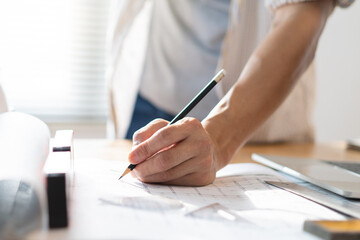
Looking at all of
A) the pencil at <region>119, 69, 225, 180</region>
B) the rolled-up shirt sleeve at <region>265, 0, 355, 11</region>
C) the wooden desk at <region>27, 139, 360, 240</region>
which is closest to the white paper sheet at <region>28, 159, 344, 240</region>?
the wooden desk at <region>27, 139, 360, 240</region>

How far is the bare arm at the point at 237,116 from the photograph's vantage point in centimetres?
56

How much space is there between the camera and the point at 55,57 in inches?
71.7

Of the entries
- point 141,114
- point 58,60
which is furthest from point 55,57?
point 141,114

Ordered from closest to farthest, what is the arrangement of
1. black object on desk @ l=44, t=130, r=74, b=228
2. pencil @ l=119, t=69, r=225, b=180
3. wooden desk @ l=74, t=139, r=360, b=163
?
black object on desk @ l=44, t=130, r=74, b=228
pencil @ l=119, t=69, r=225, b=180
wooden desk @ l=74, t=139, r=360, b=163

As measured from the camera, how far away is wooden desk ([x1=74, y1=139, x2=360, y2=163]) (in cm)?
79

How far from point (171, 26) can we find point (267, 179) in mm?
589

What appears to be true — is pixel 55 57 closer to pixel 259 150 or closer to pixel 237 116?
pixel 259 150

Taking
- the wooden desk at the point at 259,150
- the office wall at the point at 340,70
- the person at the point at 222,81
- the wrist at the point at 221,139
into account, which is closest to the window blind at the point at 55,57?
the person at the point at 222,81

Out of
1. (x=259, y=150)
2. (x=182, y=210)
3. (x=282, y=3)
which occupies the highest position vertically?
(x=282, y=3)

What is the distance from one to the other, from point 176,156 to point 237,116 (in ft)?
0.66

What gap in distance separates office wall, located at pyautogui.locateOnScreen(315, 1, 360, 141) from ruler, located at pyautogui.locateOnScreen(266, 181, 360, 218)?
1608mm

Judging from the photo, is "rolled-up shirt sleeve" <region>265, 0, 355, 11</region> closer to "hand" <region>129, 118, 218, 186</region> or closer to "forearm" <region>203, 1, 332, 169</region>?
"forearm" <region>203, 1, 332, 169</region>

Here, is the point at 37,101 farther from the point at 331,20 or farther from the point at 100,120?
the point at 331,20

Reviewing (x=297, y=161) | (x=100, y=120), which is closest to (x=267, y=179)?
(x=297, y=161)
